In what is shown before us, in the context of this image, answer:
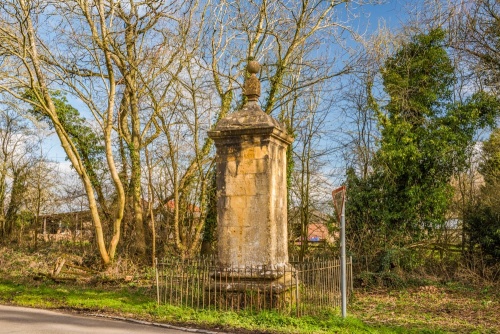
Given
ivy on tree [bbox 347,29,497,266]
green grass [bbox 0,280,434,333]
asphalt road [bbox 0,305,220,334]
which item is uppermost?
ivy on tree [bbox 347,29,497,266]

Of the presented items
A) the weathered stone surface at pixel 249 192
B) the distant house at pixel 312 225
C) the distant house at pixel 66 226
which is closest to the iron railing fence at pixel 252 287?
the weathered stone surface at pixel 249 192

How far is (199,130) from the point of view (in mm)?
18125

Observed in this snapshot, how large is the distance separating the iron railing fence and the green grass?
0.28 meters

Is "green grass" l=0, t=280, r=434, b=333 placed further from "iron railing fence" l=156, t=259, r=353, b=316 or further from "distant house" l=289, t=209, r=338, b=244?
"distant house" l=289, t=209, r=338, b=244

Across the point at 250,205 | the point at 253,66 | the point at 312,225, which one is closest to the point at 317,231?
the point at 312,225

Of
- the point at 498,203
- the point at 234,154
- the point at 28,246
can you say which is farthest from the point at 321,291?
the point at 28,246

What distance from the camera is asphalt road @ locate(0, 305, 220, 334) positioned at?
8.20 metres

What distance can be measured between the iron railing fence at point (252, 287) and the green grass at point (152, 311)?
28 cm

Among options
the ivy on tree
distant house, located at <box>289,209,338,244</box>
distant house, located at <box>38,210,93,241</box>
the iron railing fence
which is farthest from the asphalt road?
distant house, located at <box>38,210,93,241</box>

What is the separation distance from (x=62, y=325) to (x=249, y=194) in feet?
14.2

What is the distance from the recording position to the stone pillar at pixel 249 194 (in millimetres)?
9477

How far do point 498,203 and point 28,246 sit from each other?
67.7 feet

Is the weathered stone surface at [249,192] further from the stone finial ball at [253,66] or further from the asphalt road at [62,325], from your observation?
the asphalt road at [62,325]

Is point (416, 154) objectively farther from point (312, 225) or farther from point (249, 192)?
point (249, 192)
